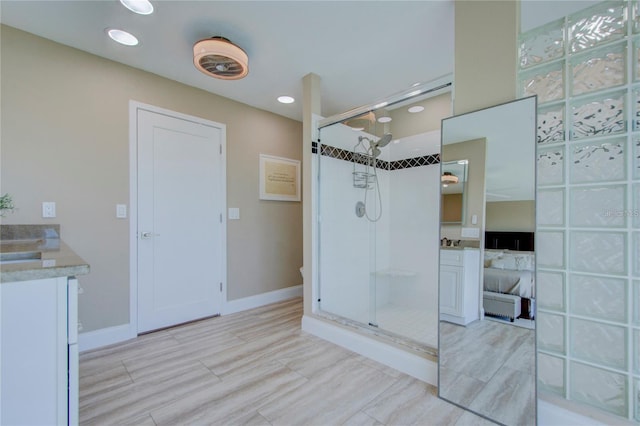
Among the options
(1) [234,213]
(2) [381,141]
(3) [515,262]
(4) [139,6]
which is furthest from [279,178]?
(3) [515,262]

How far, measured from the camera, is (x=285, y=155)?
3.77 m

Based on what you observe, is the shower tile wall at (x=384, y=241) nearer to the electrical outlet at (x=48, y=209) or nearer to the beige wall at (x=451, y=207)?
the beige wall at (x=451, y=207)

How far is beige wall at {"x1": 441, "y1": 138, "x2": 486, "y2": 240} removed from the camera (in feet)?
5.36

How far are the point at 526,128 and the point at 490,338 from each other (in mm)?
1149

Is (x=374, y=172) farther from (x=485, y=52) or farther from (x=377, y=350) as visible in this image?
(x=377, y=350)

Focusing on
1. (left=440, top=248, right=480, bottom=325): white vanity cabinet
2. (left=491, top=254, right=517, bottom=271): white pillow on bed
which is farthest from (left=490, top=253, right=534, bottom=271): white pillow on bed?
(left=440, top=248, right=480, bottom=325): white vanity cabinet

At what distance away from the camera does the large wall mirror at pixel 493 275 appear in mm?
1452

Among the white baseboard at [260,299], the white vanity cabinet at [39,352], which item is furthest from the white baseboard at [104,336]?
the white vanity cabinet at [39,352]

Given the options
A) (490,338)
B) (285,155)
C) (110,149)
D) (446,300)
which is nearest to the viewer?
(490,338)

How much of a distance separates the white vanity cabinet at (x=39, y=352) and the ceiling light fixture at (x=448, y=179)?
1919mm

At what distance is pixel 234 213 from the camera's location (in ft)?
10.7

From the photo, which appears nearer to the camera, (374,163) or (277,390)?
(277,390)

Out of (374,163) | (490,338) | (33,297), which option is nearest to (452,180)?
(490,338)

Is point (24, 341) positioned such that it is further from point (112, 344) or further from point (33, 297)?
point (112, 344)
